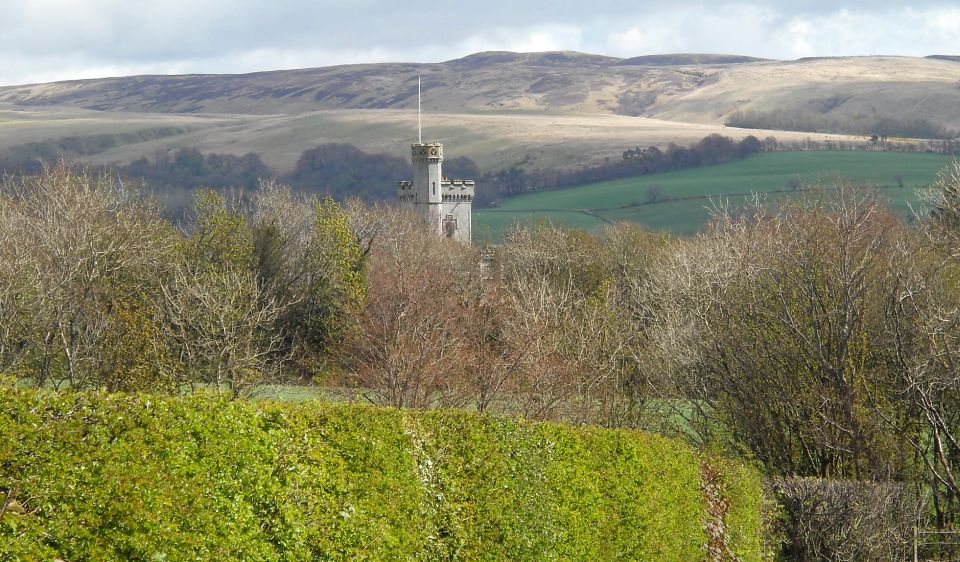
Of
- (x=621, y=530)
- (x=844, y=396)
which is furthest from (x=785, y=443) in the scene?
(x=621, y=530)

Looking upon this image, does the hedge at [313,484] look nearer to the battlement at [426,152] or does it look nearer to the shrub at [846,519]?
the shrub at [846,519]

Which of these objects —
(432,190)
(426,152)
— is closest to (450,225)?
(432,190)

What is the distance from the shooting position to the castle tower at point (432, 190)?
122438 mm

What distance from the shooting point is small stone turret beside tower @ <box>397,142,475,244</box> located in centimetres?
12244

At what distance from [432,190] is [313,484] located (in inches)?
4312

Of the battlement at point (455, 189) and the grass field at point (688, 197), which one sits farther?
the grass field at point (688, 197)

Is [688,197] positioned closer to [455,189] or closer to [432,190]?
[455,189]

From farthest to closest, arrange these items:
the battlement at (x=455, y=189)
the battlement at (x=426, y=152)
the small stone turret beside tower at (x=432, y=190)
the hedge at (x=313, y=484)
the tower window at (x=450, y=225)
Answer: the battlement at (x=455, y=189) → the tower window at (x=450, y=225) → the small stone turret beside tower at (x=432, y=190) → the battlement at (x=426, y=152) → the hedge at (x=313, y=484)

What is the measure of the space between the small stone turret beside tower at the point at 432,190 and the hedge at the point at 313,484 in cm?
9911

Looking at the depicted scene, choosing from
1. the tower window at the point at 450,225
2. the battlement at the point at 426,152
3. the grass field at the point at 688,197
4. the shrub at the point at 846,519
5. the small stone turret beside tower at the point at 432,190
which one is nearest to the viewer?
the shrub at the point at 846,519

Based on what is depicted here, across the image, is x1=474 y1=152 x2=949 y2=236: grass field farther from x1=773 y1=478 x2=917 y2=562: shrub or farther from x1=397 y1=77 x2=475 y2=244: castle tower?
x1=773 y1=478 x2=917 y2=562: shrub

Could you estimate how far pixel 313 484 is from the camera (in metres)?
14.4

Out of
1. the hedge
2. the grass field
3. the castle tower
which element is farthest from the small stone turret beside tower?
the hedge

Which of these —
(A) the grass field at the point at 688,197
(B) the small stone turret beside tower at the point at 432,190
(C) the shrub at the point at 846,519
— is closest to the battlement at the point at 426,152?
(B) the small stone turret beside tower at the point at 432,190
